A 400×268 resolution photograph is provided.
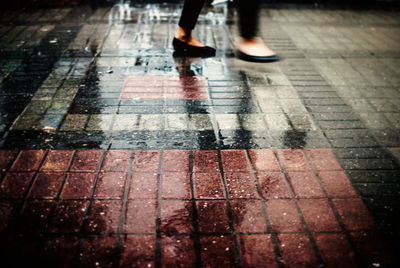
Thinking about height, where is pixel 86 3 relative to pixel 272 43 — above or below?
above

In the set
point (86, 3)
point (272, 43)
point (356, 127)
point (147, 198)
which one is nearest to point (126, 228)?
point (147, 198)

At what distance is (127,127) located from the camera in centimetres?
250

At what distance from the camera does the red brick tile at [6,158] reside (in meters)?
2.06

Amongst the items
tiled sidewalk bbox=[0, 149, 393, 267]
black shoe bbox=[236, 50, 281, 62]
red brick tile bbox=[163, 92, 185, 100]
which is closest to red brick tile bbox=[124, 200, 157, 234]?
tiled sidewalk bbox=[0, 149, 393, 267]

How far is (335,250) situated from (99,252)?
1.30 m

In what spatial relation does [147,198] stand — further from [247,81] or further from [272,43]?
[272,43]

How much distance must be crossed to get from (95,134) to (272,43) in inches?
118

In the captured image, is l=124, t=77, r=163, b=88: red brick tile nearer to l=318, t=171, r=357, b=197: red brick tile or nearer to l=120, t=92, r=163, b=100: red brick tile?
l=120, t=92, r=163, b=100: red brick tile

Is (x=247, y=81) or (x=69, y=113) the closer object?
(x=69, y=113)

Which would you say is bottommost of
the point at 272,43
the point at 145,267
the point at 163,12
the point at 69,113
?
the point at 145,267

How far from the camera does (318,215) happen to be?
1808mm

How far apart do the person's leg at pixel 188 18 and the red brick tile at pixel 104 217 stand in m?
2.51

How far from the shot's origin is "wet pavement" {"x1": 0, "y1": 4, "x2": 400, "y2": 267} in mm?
1629

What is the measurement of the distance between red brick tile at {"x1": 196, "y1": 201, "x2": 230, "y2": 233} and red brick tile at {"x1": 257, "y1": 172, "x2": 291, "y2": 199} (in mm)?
311
